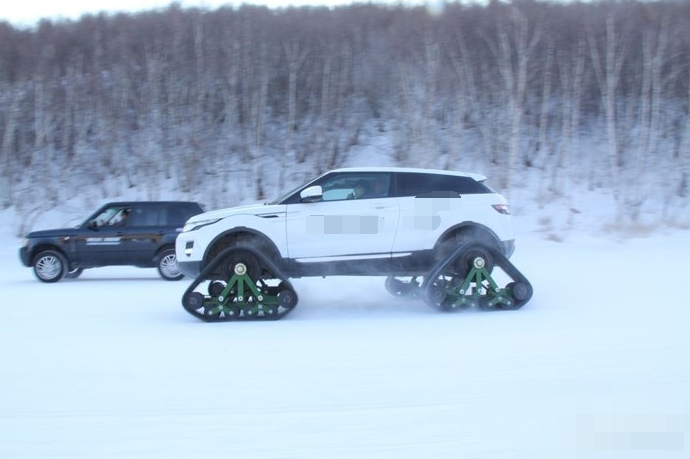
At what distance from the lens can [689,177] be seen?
940 inches

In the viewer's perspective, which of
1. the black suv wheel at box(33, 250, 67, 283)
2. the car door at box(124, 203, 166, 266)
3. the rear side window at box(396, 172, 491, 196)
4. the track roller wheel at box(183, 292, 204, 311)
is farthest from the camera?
the car door at box(124, 203, 166, 266)

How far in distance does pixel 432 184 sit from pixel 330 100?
16.5 meters

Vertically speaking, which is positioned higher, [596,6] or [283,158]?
[596,6]

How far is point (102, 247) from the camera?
14.4 meters

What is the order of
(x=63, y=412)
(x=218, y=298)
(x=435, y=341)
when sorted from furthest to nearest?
(x=218, y=298)
(x=435, y=341)
(x=63, y=412)

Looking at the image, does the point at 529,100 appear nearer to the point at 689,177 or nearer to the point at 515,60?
the point at 515,60

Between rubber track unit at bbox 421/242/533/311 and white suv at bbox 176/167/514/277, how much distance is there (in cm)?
26

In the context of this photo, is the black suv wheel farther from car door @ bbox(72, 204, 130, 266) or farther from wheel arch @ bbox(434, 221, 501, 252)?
wheel arch @ bbox(434, 221, 501, 252)

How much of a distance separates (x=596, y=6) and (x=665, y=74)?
3600 mm

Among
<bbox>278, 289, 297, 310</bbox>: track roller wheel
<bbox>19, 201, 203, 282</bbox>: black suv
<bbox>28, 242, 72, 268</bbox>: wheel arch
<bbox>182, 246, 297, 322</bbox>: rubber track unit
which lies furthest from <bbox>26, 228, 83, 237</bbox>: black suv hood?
<bbox>278, 289, 297, 310</bbox>: track roller wheel

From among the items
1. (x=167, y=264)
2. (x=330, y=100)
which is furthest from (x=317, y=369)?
(x=330, y=100)

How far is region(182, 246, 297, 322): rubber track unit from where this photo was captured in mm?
9039

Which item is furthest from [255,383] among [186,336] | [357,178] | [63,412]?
[357,178]

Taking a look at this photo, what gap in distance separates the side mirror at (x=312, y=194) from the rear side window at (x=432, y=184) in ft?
3.62
